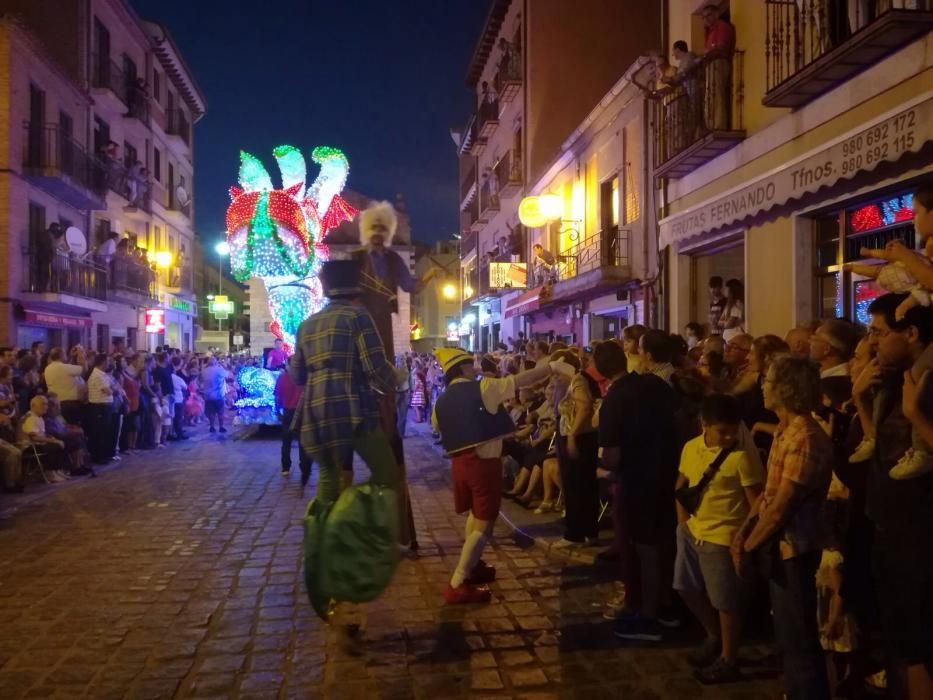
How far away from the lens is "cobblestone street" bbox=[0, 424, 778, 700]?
4262 mm

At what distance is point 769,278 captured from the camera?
9945 millimetres

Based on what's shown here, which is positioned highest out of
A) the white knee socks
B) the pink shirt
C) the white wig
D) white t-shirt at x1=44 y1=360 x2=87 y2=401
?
the pink shirt

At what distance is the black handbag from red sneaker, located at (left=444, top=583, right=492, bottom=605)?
1811 millimetres

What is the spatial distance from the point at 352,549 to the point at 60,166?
19761 millimetres

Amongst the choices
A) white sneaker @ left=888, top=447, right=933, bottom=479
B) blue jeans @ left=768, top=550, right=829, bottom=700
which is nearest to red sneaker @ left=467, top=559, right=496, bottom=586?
blue jeans @ left=768, top=550, right=829, bottom=700

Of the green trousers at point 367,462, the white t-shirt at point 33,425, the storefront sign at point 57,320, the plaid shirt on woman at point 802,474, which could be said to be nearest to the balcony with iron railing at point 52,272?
the storefront sign at point 57,320

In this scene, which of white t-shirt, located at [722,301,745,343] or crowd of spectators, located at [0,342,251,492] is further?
crowd of spectators, located at [0,342,251,492]

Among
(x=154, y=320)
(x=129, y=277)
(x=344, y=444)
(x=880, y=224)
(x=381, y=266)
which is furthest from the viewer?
(x=154, y=320)

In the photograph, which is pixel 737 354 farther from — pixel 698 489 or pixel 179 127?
pixel 179 127

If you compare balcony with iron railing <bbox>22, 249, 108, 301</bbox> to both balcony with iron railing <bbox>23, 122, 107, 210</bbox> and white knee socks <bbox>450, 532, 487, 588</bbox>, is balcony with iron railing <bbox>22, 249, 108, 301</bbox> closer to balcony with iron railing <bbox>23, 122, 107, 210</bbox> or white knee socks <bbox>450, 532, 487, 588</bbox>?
balcony with iron railing <bbox>23, 122, 107, 210</bbox>

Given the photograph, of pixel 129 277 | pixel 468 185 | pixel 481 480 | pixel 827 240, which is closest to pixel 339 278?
pixel 481 480

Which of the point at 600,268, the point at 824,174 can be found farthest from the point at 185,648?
the point at 600,268

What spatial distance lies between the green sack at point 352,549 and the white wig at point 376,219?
225cm

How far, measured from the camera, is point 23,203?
19422mm
